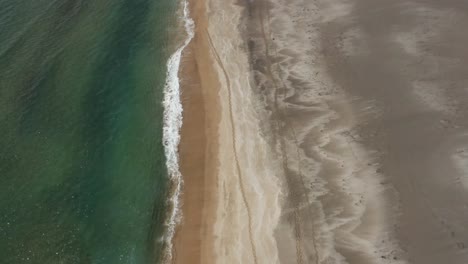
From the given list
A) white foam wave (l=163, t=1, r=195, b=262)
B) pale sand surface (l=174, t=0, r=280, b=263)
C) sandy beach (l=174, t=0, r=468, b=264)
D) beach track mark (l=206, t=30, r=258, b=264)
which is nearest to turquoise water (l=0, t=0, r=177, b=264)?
white foam wave (l=163, t=1, r=195, b=262)

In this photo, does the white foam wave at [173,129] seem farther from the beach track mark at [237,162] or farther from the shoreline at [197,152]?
the beach track mark at [237,162]

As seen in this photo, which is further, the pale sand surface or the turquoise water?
the turquoise water

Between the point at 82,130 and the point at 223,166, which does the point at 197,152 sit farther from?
the point at 82,130

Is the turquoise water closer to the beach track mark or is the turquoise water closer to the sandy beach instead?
the sandy beach

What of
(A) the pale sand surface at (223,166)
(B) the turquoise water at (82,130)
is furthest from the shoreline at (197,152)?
(B) the turquoise water at (82,130)

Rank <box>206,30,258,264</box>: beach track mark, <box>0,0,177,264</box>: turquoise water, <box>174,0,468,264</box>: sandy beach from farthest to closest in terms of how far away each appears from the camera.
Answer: <box>0,0,177,264</box>: turquoise water, <box>206,30,258,264</box>: beach track mark, <box>174,0,468,264</box>: sandy beach

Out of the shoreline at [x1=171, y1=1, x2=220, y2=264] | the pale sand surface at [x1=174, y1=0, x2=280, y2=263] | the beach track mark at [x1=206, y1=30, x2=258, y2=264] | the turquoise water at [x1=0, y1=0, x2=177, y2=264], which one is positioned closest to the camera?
the beach track mark at [x1=206, y1=30, x2=258, y2=264]

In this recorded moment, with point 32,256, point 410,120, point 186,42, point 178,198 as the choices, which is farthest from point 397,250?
point 186,42
